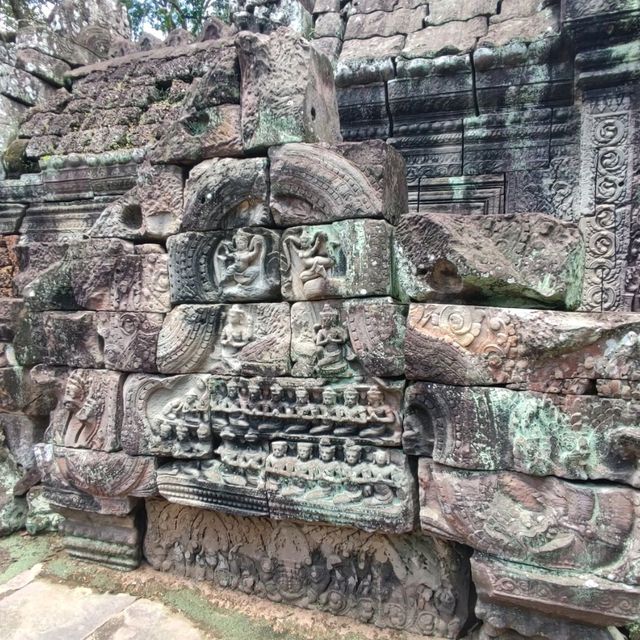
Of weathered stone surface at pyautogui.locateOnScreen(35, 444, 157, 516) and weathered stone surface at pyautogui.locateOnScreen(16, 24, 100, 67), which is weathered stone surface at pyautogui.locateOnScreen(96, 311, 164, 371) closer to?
A: weathered stone surface at pyautogui.locateOnScreen(35, 444, 157, 516)

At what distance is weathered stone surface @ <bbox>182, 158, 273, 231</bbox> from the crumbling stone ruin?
0.5 inches

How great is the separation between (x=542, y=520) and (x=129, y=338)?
87.0 inches

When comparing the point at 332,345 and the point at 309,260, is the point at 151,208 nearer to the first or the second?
the point at 309,260

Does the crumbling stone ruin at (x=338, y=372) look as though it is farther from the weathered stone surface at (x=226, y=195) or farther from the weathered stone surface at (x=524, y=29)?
the weathered stone surface at (x=524, y=29)

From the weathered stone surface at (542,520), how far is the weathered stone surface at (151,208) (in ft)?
6.23

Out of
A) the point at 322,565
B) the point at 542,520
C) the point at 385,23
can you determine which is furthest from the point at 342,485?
the point at 385,23

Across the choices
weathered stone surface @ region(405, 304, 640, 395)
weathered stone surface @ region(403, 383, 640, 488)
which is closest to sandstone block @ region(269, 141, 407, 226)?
weathered stone surface @ region(405, 304, 640, 395)

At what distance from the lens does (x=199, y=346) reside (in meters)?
2.73

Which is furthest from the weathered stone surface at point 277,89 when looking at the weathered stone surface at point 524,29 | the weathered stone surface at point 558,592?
the weathered stone surface at point 524,29

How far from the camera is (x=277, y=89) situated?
2570mm

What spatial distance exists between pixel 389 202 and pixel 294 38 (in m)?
1.00

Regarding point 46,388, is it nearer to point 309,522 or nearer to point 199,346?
point 199,346

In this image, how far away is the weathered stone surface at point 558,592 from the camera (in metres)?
1.94

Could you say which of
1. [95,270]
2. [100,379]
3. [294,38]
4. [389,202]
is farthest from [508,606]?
[294,38]
